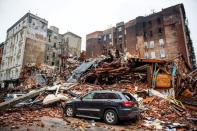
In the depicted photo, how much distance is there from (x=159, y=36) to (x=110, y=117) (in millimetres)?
40266

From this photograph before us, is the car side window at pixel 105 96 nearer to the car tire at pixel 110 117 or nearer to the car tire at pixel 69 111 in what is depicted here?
the car tire at pixel 110 117

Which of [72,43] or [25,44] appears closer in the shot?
[25,44]

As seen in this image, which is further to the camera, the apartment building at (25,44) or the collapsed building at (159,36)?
the apartment building at (25,44)

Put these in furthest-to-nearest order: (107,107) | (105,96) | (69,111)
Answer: (69,111)
(105,96)
(107,107)

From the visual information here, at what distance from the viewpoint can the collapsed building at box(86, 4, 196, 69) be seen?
137 ft

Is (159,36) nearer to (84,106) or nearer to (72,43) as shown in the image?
(72,43)

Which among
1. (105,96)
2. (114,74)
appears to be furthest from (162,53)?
(105,96)

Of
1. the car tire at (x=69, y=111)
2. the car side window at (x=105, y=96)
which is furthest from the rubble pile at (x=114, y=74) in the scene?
the car tire at (x=69, y=111)

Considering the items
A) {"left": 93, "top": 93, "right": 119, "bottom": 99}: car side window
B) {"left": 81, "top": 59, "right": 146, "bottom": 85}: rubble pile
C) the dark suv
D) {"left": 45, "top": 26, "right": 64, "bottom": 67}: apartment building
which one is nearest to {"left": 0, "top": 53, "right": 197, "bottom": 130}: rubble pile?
{"left": 81, "top": 59, "right": 146, "bottom": 85}: rubble pile

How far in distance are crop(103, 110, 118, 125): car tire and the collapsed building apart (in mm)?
29754

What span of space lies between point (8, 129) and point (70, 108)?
4.24 metres

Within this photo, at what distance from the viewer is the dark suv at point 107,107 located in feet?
29.9

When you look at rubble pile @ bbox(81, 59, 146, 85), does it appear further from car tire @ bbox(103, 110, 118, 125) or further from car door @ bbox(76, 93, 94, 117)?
car tire @ bbox(103, 110, 118, 125)

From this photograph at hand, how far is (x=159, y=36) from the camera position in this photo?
45438mm
